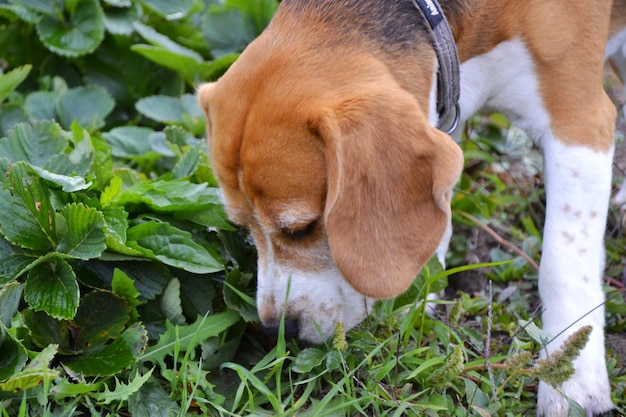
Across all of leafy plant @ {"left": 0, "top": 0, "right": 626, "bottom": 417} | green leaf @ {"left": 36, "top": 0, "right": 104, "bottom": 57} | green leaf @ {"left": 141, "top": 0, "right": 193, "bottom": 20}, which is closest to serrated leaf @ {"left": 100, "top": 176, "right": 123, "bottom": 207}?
leafy plant @ {"left": 0, "top": 0, "right": 626, "bottom": 417}

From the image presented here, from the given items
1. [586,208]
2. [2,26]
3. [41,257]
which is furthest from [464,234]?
[2,26]

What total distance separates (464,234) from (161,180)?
1.71 meters

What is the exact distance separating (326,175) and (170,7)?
2.54 meters

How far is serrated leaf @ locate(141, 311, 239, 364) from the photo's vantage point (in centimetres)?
277

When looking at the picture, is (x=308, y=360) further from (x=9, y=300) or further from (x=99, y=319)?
(x=9, y=300)

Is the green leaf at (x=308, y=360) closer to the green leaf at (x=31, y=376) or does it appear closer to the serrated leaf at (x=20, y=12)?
the green leaf at (x=31, y=376)

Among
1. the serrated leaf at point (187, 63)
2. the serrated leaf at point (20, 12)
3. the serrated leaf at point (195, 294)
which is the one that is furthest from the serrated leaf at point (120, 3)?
the serrated leaf at point (195, 294)

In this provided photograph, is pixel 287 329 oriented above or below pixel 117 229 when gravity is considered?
below

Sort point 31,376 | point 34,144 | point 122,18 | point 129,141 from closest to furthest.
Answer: point 31,376
point 34,144
point 129,141
point 122,18

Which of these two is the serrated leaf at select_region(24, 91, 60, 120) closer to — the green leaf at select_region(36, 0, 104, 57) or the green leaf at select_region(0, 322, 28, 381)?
the green leaf at select_region(36, 0, 104, 57)

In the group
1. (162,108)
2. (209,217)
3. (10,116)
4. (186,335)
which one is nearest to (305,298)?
(186,335)

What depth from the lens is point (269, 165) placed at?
103 inches

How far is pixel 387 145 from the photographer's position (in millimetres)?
2502

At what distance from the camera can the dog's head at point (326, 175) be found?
8.23ft
